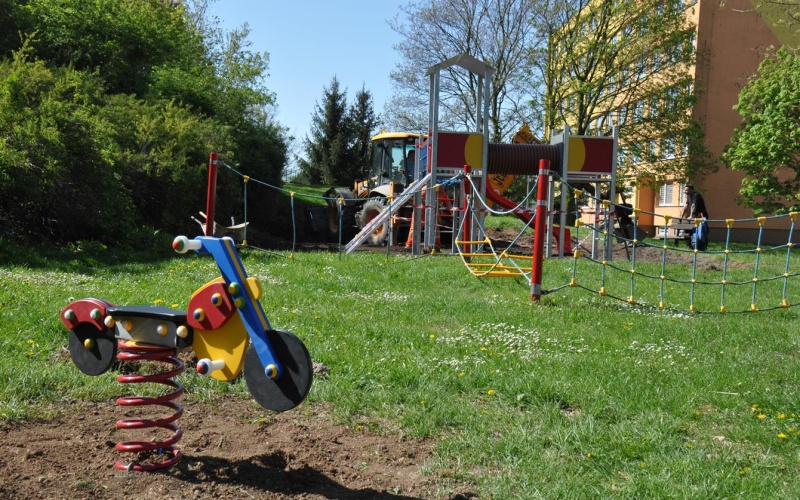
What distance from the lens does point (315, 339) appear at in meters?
6.17

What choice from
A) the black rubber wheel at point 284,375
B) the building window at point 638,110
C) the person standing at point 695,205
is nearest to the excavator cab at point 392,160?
the person standing at point 695,205

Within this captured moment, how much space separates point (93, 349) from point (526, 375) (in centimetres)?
298

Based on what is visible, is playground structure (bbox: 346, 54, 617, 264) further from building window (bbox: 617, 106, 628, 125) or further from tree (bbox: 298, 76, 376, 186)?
tree (bbox: 298, 76, 376, 186)

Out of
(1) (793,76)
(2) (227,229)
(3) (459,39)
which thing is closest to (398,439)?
(2) (227,229)

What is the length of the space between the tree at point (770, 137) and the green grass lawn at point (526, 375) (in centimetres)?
1828

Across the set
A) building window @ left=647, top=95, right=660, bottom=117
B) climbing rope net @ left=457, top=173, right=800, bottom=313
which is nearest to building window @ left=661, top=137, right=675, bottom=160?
building window @ left=647, top=95, right=660, bottom=117

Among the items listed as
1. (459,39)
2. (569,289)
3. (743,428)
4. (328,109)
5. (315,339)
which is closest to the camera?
(743,428)

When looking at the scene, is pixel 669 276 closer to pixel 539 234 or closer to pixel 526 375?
pixel 539 234

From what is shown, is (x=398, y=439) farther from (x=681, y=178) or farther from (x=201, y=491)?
(x=681, y=178)

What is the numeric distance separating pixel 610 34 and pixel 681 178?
6.82 m

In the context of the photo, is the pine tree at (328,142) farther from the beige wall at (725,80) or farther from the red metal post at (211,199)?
the red metal post at (211,199)

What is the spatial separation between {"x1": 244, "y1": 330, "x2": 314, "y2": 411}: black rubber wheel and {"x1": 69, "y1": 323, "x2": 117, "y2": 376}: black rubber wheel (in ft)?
2.85

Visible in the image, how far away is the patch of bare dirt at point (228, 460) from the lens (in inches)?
126

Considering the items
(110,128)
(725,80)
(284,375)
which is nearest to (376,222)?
(110,128)
